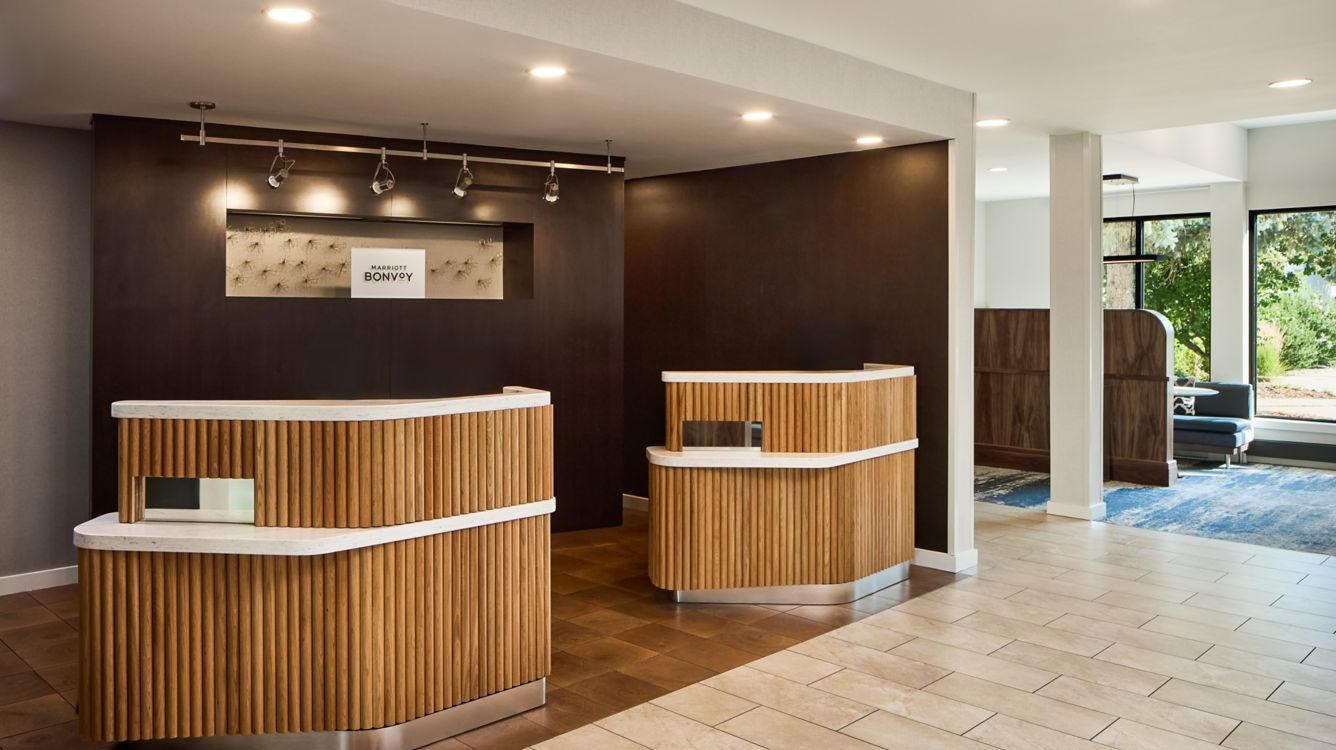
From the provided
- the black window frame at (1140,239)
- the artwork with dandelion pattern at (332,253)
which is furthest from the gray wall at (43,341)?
the black window frame at (1140,239)

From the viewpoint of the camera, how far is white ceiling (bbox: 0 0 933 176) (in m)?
3.50

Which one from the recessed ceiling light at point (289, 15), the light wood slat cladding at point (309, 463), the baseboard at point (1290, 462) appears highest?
the recessed ceiling light at point (289, 15)

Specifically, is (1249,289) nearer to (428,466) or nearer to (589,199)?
(589,199)

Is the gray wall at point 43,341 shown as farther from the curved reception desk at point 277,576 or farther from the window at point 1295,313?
the window at point 1295,313

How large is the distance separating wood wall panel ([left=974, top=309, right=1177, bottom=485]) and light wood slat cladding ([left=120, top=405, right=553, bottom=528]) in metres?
7.42

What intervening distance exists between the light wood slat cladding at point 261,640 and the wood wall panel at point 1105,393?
7371 millimetres

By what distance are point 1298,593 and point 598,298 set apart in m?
4.50

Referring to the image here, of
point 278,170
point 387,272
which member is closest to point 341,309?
point 387,272

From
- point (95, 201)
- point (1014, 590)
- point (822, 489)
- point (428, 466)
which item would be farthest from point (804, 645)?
point (95, 201)

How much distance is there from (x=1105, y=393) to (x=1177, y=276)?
2.87 metres

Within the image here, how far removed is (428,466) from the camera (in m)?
3.43

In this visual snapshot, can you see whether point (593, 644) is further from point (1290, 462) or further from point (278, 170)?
point (1290, 462)

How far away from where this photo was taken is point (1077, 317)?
23.8 feet

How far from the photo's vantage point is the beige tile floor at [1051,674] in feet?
11.8
